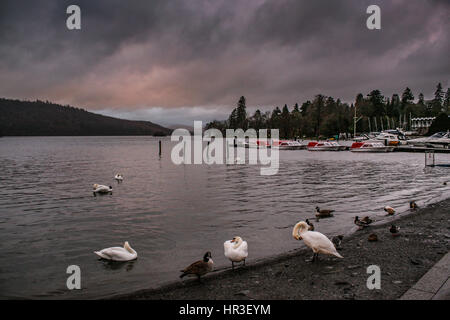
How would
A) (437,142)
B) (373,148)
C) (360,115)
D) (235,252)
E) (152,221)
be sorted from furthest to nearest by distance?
1. (360,115)
2. (373,148)
3. (437,142)
4. (152,221)
5. (235,252)

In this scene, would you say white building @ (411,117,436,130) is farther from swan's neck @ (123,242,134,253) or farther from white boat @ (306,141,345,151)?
swan's neck @ (123,242,134,253)

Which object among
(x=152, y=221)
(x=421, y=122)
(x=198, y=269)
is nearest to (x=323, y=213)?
(x=152, y=221)

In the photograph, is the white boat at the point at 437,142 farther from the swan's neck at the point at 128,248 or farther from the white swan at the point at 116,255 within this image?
the white swan at the point at 116,255

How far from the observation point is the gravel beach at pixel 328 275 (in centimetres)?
694

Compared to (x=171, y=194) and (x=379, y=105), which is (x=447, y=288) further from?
(x=379, y=105)

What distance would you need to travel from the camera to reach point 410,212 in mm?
15352

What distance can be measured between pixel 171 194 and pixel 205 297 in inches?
675

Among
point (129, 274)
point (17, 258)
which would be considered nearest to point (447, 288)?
point (129, 274)

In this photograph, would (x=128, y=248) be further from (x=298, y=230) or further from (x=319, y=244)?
(x=319, y=244)

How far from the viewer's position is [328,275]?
787cm

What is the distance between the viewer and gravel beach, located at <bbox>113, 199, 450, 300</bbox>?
22.8 ft

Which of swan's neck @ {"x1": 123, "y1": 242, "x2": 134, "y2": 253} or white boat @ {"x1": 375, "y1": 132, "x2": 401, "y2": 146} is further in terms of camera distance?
white boat @ {"x1": 375, "y1": 132, "x2": 401, "y2": 146}

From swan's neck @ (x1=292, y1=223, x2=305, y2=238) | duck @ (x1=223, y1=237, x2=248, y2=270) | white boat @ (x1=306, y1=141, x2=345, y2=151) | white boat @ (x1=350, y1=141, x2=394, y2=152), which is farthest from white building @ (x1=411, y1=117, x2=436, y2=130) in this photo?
duck @ (x1=223, y1=237, x2=248, y2=270)

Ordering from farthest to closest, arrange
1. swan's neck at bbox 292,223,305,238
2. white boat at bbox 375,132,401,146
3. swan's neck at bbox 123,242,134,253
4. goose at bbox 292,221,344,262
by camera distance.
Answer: white boat at bbox 375,132,401,146 → swan's neck at bbox 123,242,134,253 → swan's neck at bbox 292,223,305,238 → goose at bbox 292,221,344,262
